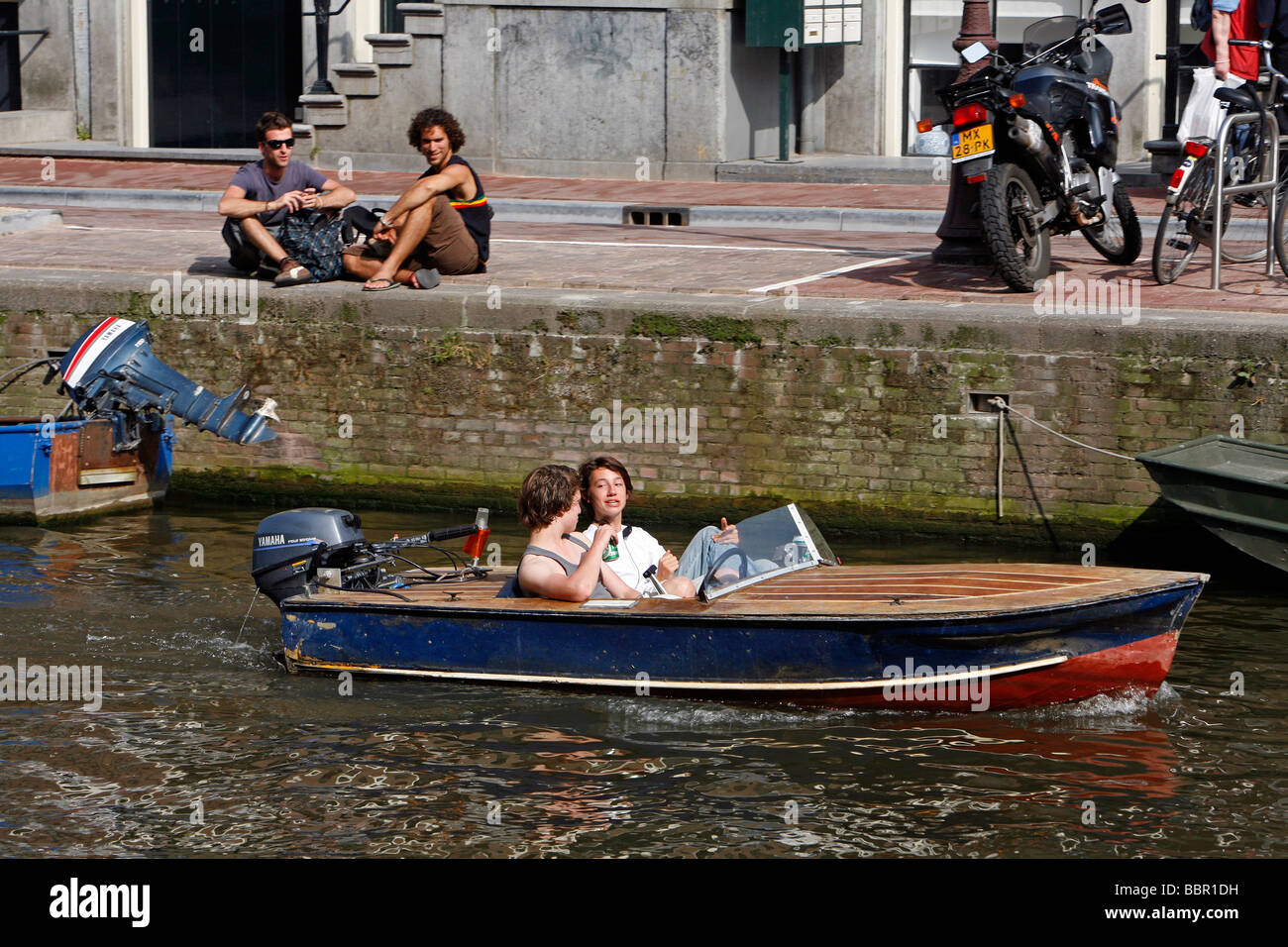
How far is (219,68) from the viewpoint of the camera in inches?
767

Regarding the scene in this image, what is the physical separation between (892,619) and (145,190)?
441 inches

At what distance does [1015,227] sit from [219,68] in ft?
37.8

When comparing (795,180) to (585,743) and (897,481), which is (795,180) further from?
(585,743)

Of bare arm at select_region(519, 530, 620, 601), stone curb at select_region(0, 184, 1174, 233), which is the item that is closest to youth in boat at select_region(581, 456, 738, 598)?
bare arm at select_region(519, 530, 620, 601)

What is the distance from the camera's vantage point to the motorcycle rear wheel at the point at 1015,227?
10.4 m

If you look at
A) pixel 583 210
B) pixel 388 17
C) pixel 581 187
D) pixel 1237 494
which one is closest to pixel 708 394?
pixel 1237 494

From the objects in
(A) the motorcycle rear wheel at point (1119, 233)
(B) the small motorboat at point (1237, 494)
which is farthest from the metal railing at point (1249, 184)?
(B) the small motorboat at point (1237, 494)

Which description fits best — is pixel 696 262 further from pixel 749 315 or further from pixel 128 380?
pixel 128 380

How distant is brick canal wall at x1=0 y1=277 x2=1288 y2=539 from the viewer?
984 cm

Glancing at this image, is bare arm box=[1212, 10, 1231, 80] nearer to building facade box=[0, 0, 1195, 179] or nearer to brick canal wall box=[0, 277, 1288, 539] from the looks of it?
building facade box=[0, 0, 1195, 179]

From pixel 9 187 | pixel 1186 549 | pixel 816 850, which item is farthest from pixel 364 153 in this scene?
pixel 816 850

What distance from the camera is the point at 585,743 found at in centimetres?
722

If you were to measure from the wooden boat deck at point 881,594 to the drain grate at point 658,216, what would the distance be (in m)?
7.40
